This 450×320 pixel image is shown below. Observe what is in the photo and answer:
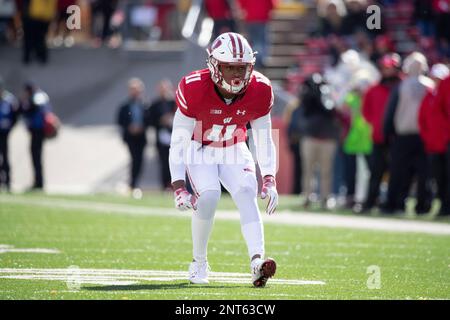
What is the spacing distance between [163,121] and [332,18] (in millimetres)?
3263

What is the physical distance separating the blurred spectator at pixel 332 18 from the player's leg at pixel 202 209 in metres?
12.5

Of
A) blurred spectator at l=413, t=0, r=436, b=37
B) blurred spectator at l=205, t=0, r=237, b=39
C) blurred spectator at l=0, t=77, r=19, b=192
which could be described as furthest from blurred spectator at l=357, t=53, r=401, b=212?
blurred spectator at l=0, t=77, r=19, b=192

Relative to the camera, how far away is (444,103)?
631 inches

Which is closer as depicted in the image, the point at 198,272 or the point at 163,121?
the point at 198,272

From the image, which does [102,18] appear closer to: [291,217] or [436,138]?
[291,217]

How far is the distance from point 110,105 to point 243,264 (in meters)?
16.1

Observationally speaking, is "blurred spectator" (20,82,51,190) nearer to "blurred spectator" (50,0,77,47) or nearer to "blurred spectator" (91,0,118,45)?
"blurred spectator" (50,0,77,47)

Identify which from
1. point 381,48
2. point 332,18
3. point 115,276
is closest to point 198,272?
point 115,276

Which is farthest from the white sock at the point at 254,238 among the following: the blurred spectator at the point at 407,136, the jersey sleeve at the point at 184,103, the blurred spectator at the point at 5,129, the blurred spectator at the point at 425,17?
the blurred spectator at the point at 425,17

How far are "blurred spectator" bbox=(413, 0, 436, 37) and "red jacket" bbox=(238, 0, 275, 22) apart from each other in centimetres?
254
